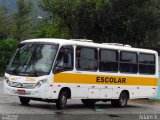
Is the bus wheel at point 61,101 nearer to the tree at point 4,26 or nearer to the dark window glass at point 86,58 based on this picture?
the dark window glass at point 86,58

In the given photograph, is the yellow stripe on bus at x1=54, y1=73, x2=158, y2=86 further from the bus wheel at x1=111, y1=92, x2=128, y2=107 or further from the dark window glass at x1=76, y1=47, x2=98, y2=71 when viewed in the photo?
the bus wheel at x1=111, y1=92, x2=128, y2=107

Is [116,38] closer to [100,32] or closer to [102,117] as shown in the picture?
[100,32]

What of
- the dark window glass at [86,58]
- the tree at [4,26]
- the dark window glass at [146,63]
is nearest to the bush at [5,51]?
the dark window glass at [146,63]

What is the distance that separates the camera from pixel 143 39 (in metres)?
34.9

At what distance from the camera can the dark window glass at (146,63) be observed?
86.4 ft

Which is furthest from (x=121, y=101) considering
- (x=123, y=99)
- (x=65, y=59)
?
(x=65, y=59)

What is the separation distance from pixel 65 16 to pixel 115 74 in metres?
12.2

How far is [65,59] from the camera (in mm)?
21031

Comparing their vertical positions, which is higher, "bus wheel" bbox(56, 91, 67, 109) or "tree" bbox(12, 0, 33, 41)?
"tree" bbox(12, 0, 33, 41)

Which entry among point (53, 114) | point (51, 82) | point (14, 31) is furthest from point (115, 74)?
point (14, 31)

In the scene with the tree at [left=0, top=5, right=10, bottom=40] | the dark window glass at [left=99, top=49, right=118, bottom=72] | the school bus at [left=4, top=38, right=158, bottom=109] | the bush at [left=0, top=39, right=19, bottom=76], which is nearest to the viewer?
the school bus at [left=4, top=38, right=158, bottom=109]

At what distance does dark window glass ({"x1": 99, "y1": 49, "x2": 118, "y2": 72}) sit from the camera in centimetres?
2338

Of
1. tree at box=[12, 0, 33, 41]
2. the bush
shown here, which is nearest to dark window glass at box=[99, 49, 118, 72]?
the bush

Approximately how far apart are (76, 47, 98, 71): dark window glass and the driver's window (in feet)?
1.55
